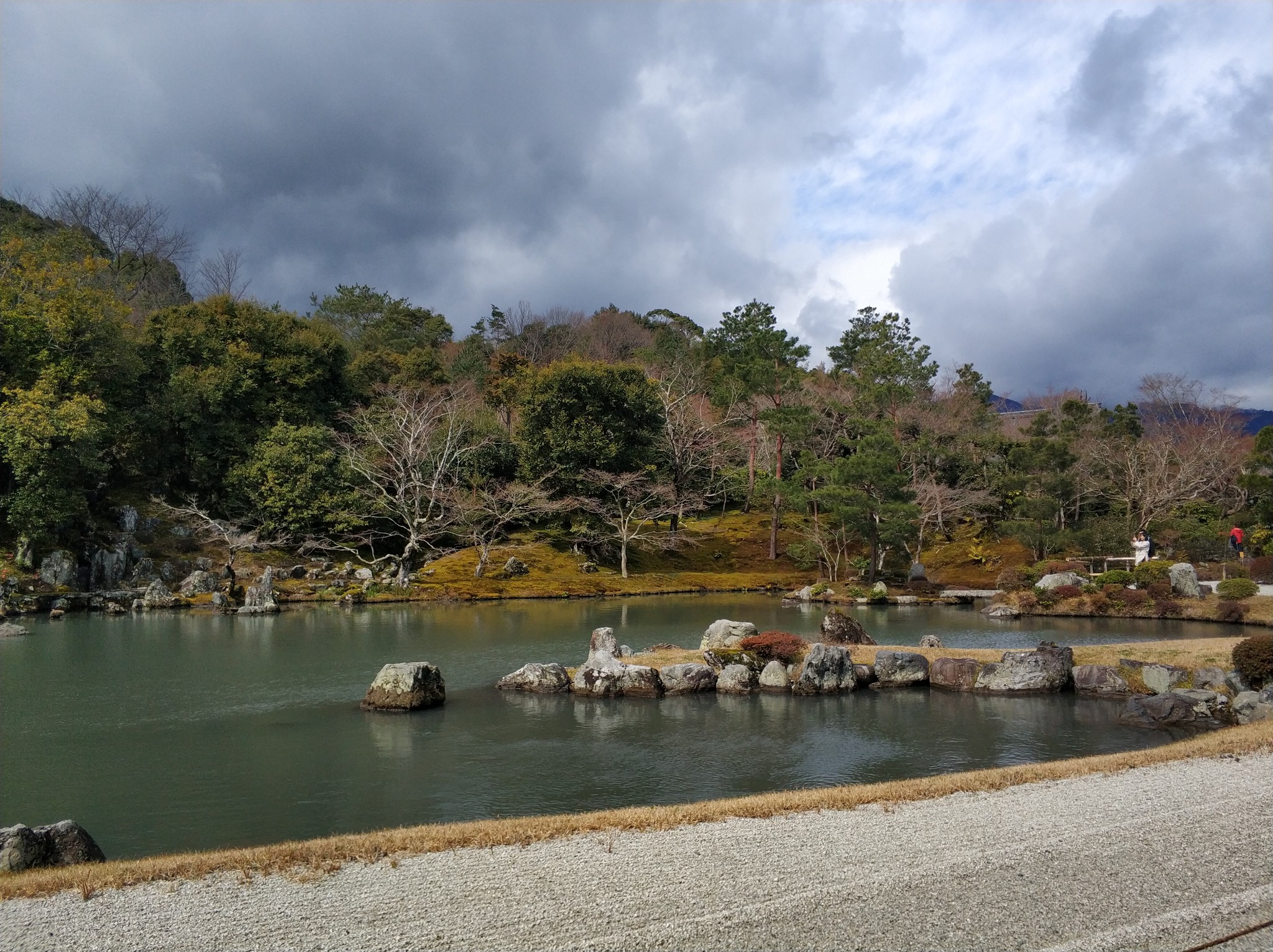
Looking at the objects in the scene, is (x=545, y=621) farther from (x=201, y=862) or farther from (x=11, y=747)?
(x=201, y=862)

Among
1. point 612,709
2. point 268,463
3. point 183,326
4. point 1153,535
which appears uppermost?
point 183,326

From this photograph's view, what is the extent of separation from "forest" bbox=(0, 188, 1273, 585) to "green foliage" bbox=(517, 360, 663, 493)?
11 cm

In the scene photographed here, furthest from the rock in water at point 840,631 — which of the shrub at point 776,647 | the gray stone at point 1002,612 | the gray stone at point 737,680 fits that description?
the gray stone at point 1002,612

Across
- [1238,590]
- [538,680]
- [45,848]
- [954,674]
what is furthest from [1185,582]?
[45,848]

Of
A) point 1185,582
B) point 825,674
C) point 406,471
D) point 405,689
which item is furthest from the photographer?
point 406,471

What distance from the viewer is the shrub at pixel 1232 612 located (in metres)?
24.8

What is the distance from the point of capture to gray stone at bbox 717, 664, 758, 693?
16.5 meters

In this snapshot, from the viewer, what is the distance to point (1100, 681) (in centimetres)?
A: 1585

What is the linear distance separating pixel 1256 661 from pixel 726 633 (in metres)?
9.84

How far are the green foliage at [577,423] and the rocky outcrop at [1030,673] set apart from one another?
81.8 feet

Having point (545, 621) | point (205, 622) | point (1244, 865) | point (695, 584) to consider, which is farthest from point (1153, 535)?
point (205, 622)

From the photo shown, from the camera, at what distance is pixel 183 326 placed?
3844cm

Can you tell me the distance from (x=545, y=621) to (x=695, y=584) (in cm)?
1239

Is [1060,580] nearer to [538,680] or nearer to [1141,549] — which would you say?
[1141,549]
